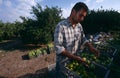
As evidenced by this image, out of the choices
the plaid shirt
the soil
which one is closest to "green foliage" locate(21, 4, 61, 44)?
the soil

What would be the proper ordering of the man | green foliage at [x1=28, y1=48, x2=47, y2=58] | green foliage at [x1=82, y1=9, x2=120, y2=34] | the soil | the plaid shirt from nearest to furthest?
the man → the plaid shirt → the soil → green foliage at [x1=28, y1=48, x2=47, y2=58] → green foliage at [x1=82, y1=9, x2=120, y2=34]

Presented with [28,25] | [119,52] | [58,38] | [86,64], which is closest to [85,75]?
[86,64]

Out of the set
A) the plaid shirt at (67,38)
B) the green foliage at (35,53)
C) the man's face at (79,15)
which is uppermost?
the man's face at (79,15)

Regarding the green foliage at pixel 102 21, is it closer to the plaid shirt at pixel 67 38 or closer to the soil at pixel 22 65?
the soil at pixel 22 65

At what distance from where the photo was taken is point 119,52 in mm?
4289

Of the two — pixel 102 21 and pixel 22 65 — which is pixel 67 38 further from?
pixel 102 21

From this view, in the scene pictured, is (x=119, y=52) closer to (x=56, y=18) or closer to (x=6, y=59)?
(x=6, y=59)

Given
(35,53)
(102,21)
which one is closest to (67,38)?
(35,53)

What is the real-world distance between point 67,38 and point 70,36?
76 millimetres

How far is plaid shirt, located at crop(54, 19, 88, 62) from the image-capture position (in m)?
3.88

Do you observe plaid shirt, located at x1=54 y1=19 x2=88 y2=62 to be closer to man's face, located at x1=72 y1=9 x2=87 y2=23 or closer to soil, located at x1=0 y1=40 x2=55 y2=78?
man's face, located at x1=72 y1=9 x2=87 y2=23

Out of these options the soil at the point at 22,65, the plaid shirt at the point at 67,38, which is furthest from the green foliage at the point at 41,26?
the plaid shirt at the point at 67,38

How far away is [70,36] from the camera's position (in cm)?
411

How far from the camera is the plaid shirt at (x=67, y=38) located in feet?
12.7
